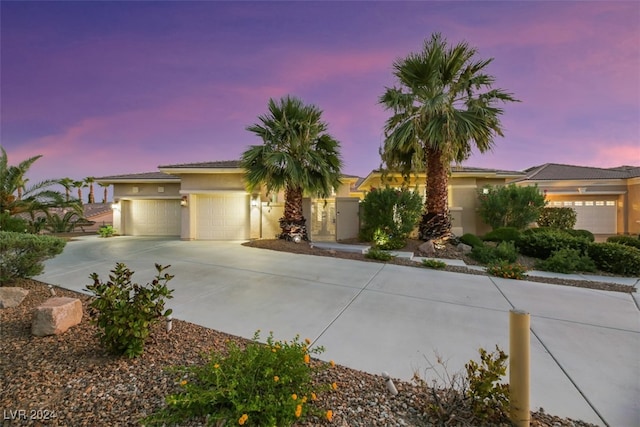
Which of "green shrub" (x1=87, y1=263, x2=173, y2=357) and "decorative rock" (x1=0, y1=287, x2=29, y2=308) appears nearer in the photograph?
"green shrub" (x1=87, y1=263, x2=173, y2=357)

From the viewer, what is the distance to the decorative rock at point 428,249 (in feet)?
29.9

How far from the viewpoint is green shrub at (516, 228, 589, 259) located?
27.2 ft

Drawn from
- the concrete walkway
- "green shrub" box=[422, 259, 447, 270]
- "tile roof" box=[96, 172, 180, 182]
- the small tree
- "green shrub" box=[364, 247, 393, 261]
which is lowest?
the concrete walkway

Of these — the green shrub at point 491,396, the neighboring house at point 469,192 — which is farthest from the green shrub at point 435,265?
the neighboring house at point 469,192

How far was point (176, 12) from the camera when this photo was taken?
7691mm

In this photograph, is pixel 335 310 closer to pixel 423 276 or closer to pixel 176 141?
pixel 423 276

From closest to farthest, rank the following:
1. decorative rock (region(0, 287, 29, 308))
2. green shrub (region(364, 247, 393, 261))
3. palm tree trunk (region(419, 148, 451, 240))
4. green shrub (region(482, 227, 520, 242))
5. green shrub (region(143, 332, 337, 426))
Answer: green shrub (region(143, 332, 337, 426)) < decorative rock (region(0, 287, 29, 308)) < green shrub (region(364, 247, 393, 261)) < green shrub (region(482, 227, 520, 242)) < palm tree trunk (region(419, 148, 451, 240))

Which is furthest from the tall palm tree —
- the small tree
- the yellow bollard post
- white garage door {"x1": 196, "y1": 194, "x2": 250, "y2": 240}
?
the small tree

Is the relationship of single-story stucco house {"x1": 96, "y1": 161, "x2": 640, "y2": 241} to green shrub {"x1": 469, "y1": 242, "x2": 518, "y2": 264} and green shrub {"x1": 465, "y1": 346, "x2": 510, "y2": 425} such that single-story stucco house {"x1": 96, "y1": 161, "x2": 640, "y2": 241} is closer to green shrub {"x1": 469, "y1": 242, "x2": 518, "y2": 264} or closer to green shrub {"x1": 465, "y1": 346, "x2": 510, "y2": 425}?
green shrub {"x1": 469, "y1": 242, "x2": 518, "y2": 264}

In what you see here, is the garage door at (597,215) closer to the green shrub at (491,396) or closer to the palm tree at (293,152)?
the palm tree at (293,152)

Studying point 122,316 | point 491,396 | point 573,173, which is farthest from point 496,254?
point 573,173

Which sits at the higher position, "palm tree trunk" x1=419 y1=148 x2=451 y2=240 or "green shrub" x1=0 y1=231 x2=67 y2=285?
"palm tree trunk" x1=419 y1=148 x2=451 y2=240

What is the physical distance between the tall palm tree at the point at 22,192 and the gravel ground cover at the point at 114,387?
1199 centimetres

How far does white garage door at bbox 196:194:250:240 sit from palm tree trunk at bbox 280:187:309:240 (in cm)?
281
